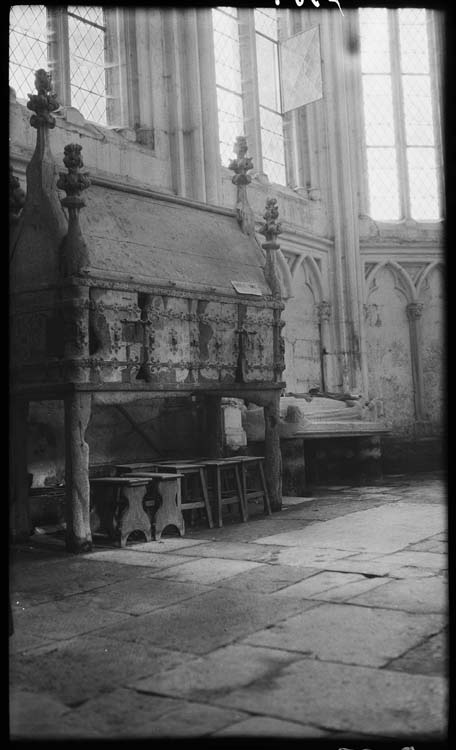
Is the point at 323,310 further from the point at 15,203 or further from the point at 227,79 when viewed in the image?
the point at 15,203

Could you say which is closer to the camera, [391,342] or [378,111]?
[391,342]

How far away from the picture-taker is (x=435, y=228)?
13766mm

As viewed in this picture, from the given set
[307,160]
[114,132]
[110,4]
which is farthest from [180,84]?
[110,4]

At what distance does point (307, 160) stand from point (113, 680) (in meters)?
11.4

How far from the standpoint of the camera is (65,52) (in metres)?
8.85

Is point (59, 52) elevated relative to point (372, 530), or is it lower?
elevated

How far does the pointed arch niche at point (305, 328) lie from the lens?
39.7 feet

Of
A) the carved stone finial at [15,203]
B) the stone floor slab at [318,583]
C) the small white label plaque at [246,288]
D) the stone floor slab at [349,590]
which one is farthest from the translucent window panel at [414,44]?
the stone floor slab at [349,590]

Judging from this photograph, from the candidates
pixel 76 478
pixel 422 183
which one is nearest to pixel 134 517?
pixel 76 478

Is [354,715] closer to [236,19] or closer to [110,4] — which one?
[110,4]

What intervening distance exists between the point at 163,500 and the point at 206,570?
1418mm

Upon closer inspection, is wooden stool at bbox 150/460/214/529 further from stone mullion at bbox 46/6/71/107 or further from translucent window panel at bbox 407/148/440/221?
translucent window panel at bbox 407/148/440/221

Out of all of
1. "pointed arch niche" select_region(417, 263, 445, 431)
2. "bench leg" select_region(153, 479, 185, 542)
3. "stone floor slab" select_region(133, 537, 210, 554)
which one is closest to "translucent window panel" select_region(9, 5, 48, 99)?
"bench leg" select_region(153, 479, 185, 542)
